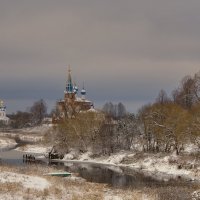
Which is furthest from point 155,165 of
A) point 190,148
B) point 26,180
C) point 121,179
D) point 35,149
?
point 35,149

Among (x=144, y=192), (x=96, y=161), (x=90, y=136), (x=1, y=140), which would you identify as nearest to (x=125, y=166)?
(x=96, y=161)

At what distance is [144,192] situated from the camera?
36.7 meters

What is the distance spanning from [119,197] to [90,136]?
54.4 m

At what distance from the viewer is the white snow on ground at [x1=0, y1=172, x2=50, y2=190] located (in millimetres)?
33031

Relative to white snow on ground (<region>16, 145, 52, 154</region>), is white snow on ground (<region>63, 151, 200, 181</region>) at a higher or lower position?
lower

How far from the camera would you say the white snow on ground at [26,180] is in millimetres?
33031

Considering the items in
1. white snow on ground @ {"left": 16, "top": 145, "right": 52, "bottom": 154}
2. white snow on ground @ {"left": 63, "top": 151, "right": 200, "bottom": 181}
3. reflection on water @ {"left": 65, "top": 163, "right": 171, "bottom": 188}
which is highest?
white snow on ground @ {"left": 16, "top": 145, "right": 52, "bottom": 154}

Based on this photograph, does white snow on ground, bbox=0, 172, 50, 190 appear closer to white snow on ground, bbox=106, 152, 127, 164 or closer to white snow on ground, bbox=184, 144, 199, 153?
white snow on ground, bbox=184, 144, 199, 153

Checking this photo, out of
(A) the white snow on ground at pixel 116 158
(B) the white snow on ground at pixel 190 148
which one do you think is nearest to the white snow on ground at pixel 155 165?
(A) the white snow on ground at pixel 116 158

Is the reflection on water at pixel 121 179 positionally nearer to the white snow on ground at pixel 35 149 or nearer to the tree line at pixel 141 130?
the tree line at pixel 141 130

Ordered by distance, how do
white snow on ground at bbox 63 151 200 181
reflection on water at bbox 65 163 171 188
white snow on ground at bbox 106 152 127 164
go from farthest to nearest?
white snow on ground at bbox 106 152 127 164 → white snow on ground at bbox 63 151 200 181 → reflection on water at bbox 65 163 171 188

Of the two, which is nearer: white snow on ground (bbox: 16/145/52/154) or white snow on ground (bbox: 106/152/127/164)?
white snow on ground (bbox: 106/152/127/164)

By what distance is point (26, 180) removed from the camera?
34.4 meters

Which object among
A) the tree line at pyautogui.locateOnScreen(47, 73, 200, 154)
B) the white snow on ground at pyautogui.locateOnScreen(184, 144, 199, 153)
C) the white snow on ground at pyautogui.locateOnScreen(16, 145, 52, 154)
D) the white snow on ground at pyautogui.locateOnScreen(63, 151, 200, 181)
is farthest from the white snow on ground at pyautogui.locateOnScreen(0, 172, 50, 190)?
the white snow on ground at pyautogui.locateOnScreen(16, 145, 52, 154)
